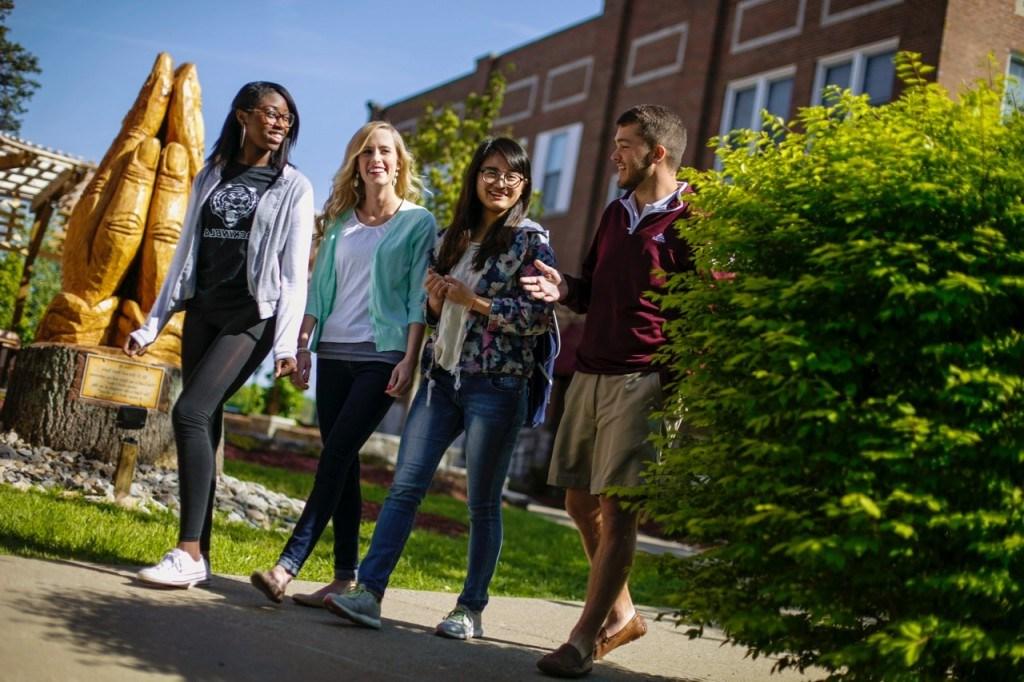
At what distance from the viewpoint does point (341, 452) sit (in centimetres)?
493

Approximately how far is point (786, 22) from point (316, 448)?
40.7ft

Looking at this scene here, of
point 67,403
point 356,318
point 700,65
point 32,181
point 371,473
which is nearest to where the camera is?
point 356,318

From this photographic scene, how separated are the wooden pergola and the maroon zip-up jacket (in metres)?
10.7

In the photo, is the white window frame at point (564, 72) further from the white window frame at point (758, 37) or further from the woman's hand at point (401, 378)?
the woman's hand at point (401, 378)

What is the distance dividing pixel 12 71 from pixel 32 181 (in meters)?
7.42

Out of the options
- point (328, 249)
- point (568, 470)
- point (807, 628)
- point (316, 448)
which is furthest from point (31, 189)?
point (807, 628)

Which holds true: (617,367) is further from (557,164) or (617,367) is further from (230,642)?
(557,164)

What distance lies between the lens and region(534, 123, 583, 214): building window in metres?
27.6

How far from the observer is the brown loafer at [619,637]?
4840mm

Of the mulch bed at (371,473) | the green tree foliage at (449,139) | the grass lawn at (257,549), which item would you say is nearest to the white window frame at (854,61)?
the green tree foliage at (449,139)

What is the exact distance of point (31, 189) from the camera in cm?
1752

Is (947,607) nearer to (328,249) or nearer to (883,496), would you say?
(883,496)

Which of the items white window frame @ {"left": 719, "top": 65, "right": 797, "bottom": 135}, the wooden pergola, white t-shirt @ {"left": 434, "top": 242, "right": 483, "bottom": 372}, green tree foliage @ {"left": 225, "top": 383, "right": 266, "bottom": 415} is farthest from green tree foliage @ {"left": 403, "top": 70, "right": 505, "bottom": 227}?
white t-shirt @ {"left": 434, "top": 242, "right": 483, "bottom": 372}

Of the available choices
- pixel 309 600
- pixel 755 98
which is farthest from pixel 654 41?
pixel 309 600
